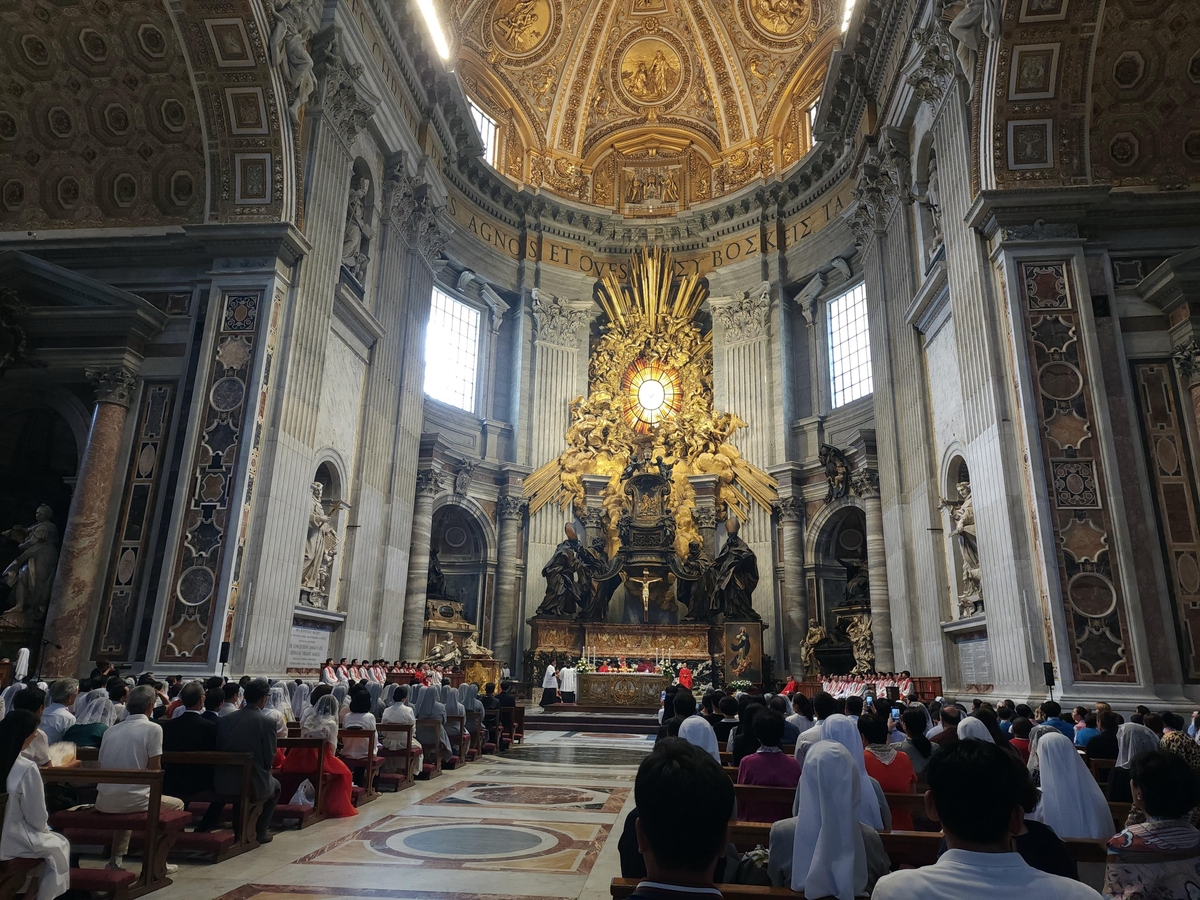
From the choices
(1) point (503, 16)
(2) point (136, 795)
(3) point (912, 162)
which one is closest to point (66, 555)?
(2) point (136, 795)

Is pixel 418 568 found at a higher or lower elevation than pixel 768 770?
higher

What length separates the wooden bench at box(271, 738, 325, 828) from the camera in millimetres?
5988

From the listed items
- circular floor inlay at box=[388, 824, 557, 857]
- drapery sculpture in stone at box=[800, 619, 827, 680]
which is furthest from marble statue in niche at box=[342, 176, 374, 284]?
drapery sculpture in stone at box=[800, 619, 827, 680]

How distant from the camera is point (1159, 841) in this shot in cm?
267

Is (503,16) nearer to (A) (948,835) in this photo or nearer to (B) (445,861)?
(B) (445,861)

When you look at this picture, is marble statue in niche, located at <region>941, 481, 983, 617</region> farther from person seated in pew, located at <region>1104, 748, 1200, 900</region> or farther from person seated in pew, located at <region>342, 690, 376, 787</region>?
person seated in pew, located at <region>1104, 748, 1200, 900</region>

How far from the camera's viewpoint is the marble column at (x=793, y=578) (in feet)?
64.0

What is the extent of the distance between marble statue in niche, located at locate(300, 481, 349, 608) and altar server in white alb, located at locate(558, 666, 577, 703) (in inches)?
249

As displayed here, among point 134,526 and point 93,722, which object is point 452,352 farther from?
point 93,722

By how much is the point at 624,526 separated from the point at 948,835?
18967mm

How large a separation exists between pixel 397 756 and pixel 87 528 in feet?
18.8

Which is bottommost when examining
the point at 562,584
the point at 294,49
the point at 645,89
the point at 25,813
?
the point at 25,813

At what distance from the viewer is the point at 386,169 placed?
1631cm

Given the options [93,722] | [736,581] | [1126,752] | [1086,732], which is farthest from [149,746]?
[736,581]
